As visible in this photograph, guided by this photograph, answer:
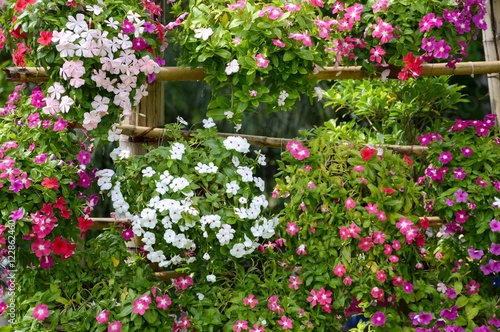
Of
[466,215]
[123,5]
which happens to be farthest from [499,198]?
[123,5]

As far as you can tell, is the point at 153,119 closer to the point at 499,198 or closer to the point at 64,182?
the point at 64,182

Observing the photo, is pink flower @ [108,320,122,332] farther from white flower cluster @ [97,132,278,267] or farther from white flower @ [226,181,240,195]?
white flower @ [226,181,240,195]

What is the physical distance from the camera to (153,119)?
2.40 metres

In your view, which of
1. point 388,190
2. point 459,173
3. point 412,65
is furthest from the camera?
point 459,173

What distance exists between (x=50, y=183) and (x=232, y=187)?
1.58 ft

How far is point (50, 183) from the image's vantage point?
1.97m

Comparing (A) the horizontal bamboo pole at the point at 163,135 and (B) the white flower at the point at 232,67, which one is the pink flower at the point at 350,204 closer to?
(A) the horizontal bamboo pole at the point at 163,135

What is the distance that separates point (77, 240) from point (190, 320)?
0.39 meters

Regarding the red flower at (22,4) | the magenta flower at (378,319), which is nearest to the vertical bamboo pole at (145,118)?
the red flower at (22,4)

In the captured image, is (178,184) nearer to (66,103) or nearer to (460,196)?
(66,103)

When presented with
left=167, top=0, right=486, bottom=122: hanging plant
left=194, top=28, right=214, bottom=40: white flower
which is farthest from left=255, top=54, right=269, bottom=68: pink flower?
left=194, top=28, right=214, bottom=40: white flower

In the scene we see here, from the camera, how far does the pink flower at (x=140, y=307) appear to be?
6.65 feet

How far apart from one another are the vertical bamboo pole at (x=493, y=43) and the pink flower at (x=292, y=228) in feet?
3.02

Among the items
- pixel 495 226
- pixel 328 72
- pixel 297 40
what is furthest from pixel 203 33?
pixel 495 226
